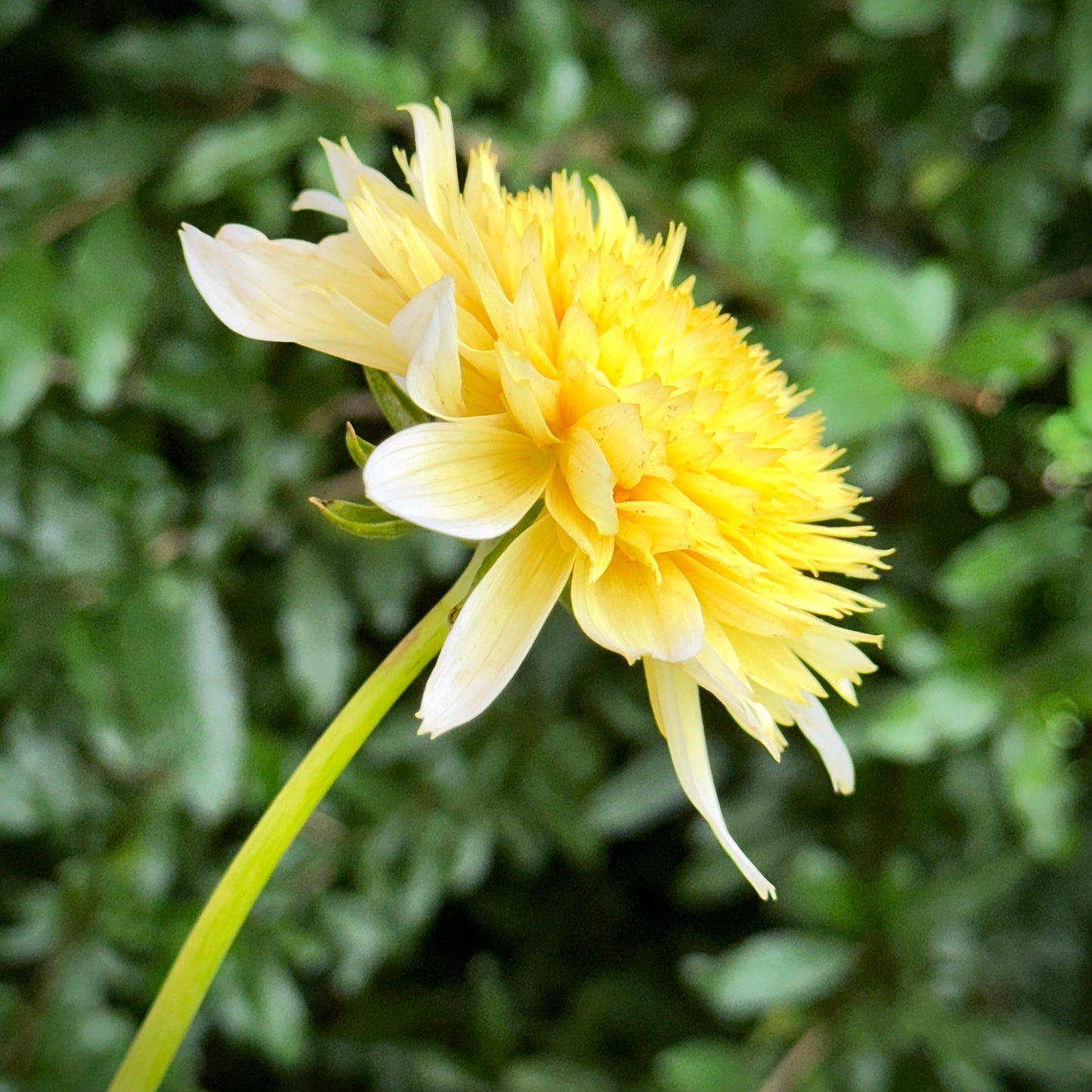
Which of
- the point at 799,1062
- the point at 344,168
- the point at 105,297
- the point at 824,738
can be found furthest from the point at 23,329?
the point at 799,1062

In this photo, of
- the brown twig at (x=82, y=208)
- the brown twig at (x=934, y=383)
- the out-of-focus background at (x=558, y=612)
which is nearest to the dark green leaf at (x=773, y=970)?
the out-of-focus background at (x=558, y=612)

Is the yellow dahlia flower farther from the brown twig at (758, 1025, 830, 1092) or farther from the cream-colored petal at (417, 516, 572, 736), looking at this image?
the brown twig at (758, 1025, 830, 1092)

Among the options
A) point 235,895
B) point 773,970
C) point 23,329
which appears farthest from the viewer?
point 773,970

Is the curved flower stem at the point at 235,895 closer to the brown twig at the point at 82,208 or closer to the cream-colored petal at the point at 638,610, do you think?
the cream-colored petal at the point at 638,610

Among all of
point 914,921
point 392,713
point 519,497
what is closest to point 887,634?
point 914,921

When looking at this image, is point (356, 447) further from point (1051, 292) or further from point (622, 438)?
point (1051, 292)

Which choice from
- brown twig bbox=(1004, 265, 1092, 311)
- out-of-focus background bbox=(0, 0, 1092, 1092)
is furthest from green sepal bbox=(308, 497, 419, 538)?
brown twig bbox=(1004, 265, 1092, 311)
